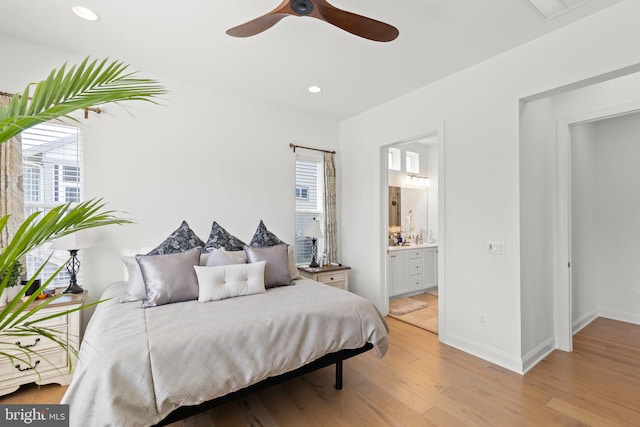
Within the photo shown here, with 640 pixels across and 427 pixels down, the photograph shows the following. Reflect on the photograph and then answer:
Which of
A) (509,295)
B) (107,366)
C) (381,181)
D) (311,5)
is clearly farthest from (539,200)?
(107,366)

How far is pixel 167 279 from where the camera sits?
2.53 metres

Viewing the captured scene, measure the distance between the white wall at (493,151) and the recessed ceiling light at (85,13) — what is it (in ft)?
10.4

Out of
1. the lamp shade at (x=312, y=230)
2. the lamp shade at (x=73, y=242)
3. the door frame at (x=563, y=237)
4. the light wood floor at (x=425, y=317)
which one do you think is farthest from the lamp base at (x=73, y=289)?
the door frame at (x=563, y=237)

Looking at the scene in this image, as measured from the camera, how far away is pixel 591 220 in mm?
4234

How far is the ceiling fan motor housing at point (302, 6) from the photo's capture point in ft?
6.12

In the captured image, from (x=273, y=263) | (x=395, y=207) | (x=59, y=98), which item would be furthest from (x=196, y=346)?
(x=395, y=207)

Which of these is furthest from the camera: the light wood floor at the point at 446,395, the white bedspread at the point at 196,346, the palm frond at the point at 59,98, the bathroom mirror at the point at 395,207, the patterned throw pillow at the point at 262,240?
the bathroom mirror at the point at 395,207

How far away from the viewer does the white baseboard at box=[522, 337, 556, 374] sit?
280cm

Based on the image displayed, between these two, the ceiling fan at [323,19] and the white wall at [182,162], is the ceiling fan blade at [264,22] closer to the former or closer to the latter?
the ceiling fan at [323,19]

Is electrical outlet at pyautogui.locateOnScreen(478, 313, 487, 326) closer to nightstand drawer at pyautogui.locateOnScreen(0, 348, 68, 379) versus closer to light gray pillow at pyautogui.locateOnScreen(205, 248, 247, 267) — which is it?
light gray pillow at pyautogui.locateOnScreen(205, 248, 247, 267)

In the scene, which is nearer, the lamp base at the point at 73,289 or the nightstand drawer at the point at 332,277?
the lamp base at the point at 73,289

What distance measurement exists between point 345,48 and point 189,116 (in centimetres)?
193

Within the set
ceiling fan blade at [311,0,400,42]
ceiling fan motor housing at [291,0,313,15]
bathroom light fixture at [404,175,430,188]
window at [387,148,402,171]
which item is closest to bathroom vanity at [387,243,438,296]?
bathroom light fixture at [404,175,430,188]

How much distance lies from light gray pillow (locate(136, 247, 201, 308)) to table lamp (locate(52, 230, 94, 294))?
539 millimetres
